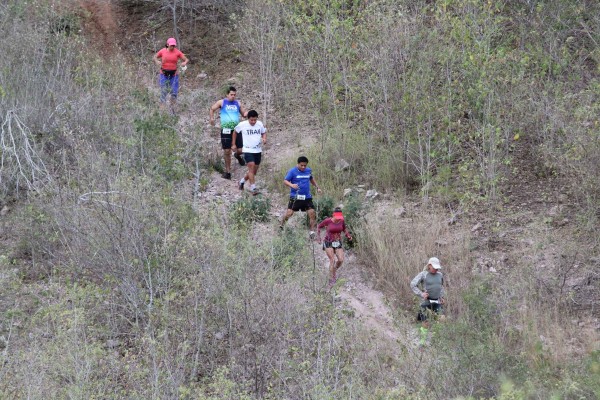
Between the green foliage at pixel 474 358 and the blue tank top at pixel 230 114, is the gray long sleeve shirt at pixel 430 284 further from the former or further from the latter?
the blue tank top at pixel 230 114

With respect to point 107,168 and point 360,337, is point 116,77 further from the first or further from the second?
point 360,337

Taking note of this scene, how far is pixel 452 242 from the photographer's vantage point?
40.5ft

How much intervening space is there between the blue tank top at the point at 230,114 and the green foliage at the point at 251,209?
1239 millimetres

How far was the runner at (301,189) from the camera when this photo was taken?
12.5 meters

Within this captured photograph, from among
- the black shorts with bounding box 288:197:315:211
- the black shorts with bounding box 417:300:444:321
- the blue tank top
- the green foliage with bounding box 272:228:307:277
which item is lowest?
the black shorts with bounding box 417:300:444:321

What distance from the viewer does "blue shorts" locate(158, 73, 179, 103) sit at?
1519 centimetres

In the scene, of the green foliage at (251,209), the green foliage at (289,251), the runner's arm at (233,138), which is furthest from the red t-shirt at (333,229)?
the runner's arm at (233,138)

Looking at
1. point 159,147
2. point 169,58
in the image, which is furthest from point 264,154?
point 159,147

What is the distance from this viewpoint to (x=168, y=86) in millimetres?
15250

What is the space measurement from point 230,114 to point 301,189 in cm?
228

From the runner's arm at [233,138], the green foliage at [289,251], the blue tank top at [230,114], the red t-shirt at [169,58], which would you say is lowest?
the green foliage at [289,251]

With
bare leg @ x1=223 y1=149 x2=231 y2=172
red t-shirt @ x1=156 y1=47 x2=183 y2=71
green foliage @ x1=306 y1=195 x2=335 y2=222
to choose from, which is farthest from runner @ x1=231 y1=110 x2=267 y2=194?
red t-shirt @ x1=156 y1=47 x2=183 y2=71

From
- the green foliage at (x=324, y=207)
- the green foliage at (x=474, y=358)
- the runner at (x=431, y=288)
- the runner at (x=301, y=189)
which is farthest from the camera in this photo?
the green foliage at (x=324, y=207)

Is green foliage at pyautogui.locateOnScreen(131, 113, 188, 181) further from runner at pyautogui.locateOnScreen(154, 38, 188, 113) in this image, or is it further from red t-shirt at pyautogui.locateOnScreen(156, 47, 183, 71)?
red t-shirt at pyautogui.locateOnScreen(156, 47, 183, 71)
